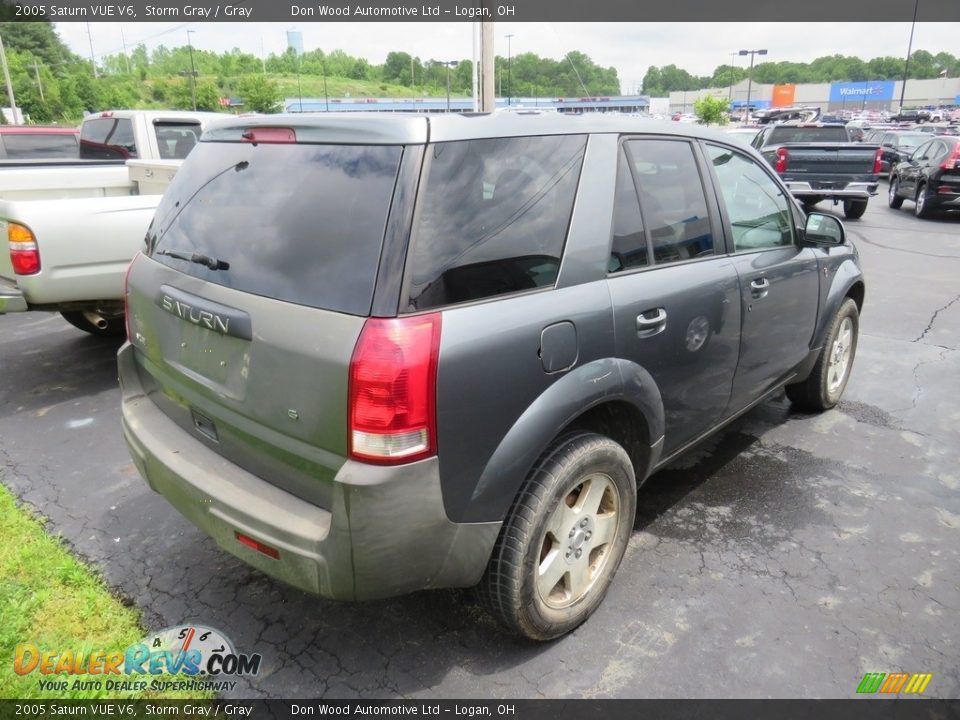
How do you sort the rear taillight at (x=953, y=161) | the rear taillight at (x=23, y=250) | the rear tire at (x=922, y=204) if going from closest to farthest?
the rear taillight at (x=23, y=250) < the rear taillight at (x=953, y=161) < the rear tire at (x=922, y=204)

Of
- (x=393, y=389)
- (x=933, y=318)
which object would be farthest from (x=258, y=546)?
(x=933, y=318)

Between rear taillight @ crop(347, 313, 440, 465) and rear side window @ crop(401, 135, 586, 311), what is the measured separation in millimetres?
106

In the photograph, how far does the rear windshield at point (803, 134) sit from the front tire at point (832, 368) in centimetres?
1192

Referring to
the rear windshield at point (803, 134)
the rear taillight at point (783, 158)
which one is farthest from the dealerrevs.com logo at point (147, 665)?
the rear windshield at point (803, 134)

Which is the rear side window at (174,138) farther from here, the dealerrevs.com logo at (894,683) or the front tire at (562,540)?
the dealerrevs.com logo at (894,683)

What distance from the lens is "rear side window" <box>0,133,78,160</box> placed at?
10781mm

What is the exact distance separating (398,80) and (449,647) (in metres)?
143

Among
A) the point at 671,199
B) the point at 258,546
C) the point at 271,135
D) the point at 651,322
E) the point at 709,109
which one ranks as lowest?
the point at 258,546

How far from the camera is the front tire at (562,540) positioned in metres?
2.29

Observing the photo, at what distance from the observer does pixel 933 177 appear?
1384cm

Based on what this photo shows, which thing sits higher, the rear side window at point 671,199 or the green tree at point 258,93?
the green tree at point 258,93

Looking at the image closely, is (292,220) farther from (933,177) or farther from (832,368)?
(933,177)

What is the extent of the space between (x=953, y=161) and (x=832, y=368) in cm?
1213
